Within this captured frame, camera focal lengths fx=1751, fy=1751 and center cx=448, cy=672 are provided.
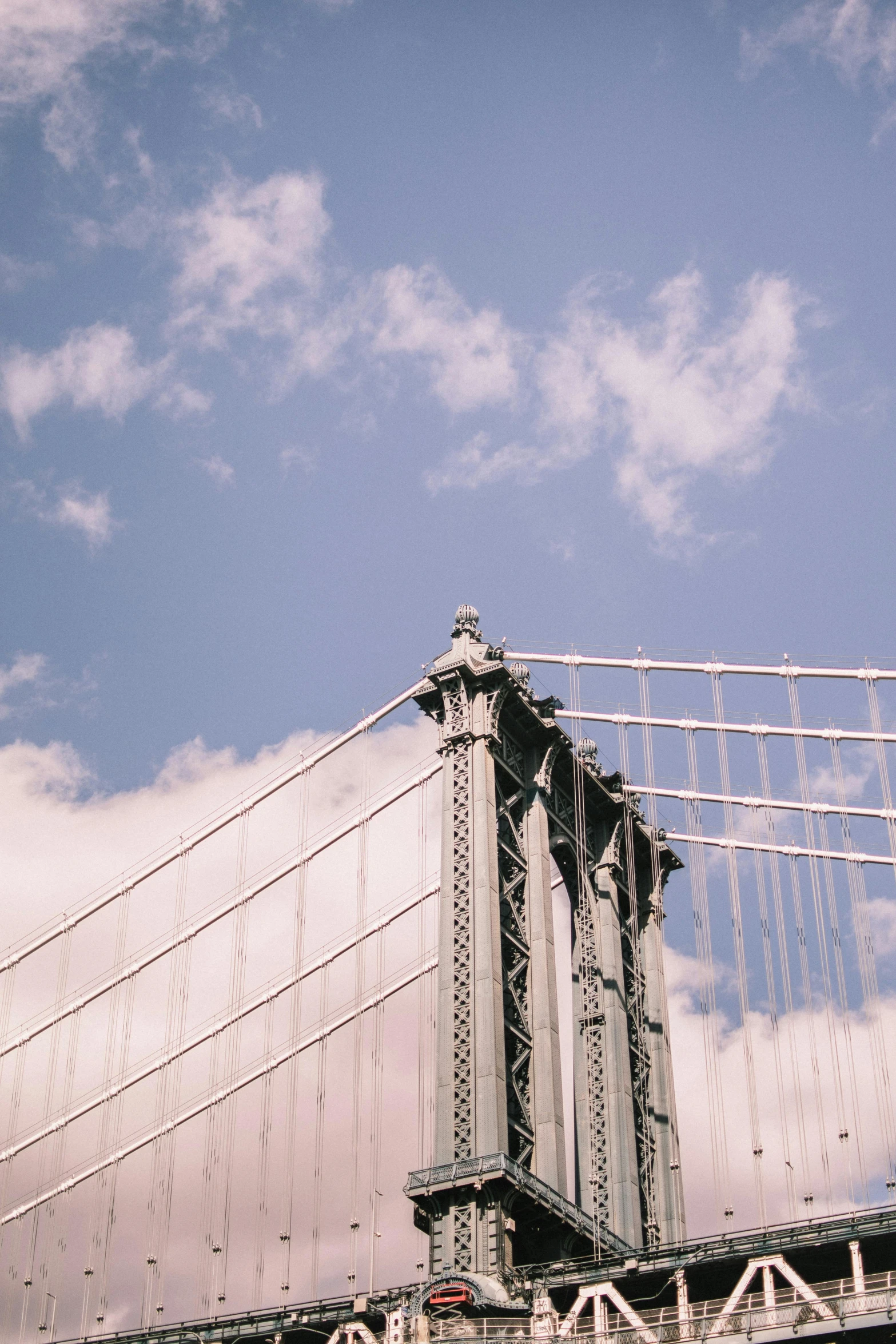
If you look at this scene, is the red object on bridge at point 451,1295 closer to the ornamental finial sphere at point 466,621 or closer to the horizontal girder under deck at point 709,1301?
the horizontal girder under deck at point 709,1301

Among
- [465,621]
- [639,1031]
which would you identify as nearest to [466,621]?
[465,621]

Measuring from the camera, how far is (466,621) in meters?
64.2

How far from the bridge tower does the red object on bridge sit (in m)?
1.21

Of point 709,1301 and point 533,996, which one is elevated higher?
point 533,996

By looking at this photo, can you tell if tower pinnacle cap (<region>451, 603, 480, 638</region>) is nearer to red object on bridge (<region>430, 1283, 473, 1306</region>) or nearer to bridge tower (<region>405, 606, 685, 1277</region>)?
bridge tower (<region>405, 606, 685, 1277</region>)

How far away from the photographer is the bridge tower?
53.0 metres

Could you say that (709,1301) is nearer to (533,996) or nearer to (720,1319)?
(720,1319)

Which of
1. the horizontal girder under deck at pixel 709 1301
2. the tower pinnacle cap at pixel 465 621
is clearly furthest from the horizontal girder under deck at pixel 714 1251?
the tower pinnacle cap at pixel 465 621

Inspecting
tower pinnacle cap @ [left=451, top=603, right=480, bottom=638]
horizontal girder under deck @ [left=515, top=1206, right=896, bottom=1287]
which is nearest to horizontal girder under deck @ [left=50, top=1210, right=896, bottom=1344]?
horizontal girder under deck @ [left=515, top=1206, right=896, bottom=1287]

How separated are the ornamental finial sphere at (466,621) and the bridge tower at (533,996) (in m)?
0.08

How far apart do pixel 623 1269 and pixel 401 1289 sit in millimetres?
6941

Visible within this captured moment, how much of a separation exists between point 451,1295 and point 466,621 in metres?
24.3

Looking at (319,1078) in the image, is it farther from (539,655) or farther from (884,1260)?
(884,1260)

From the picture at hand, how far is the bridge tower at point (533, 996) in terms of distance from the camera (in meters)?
53.0
